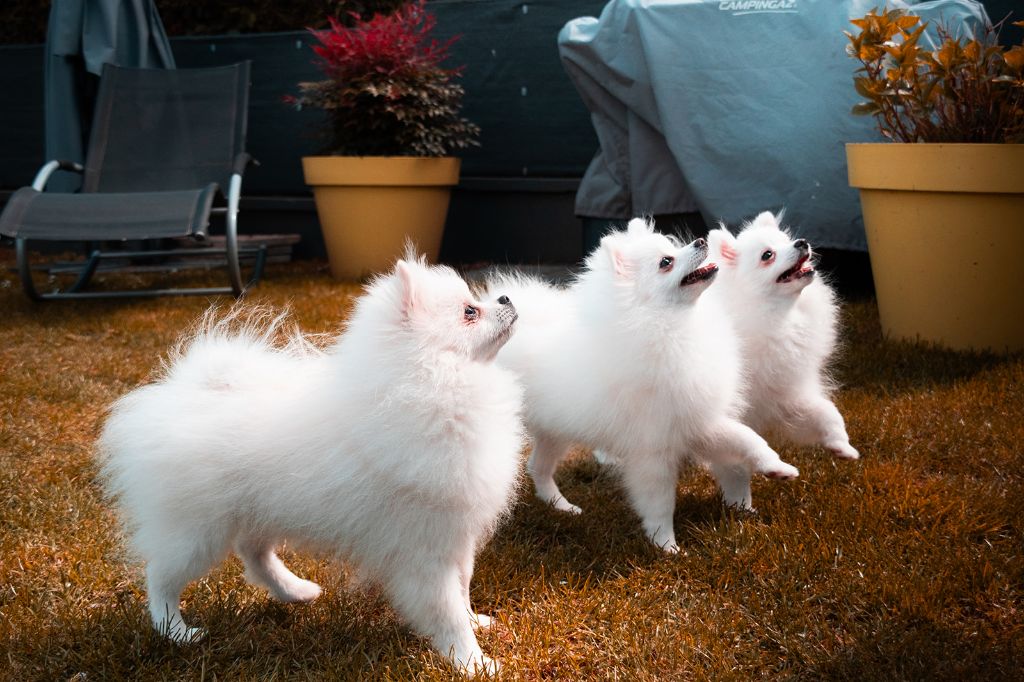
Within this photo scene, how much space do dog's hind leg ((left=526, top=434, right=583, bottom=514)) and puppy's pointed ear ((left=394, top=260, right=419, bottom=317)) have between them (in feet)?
3.29

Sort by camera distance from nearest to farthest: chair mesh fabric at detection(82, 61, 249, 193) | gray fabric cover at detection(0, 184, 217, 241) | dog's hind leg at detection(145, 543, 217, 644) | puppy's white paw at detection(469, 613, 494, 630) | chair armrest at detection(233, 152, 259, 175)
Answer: dog's hind leg at detection(145, 543, 217, 644) < puppy's white paw at detection(469, 613, 494, 630) < gray fabric cover at detection(0, 184, 217, 241) < chair armrest at detection(233, 152, 259, 175) < chair mesh fabric at detection(82, 61, 249, 193)

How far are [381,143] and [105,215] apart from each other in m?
1.81

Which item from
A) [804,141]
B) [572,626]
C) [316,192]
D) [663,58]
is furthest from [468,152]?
[572,626]

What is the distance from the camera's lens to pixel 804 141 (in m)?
4.97

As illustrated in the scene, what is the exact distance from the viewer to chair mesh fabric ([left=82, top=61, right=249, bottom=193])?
21.6ft

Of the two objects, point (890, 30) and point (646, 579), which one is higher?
point (890, 30)

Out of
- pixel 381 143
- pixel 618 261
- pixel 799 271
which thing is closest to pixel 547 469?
pixel 618 261

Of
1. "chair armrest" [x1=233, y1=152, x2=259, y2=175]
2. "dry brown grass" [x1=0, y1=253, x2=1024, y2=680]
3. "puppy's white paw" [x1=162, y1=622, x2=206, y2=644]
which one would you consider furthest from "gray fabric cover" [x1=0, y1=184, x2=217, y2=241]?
"puppy's white paw" [x1=162, y1=622, x2=206, y2=644]

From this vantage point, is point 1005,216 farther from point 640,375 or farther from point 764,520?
point 640,375

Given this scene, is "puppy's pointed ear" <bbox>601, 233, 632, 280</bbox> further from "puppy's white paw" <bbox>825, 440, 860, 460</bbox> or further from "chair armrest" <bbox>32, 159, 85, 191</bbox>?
"chair armrest" <bbox>32, 159, 85, 191</bbox>

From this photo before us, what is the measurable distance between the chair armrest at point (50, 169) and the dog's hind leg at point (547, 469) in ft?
14.1

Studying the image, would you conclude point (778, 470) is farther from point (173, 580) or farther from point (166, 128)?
point (166, 128)

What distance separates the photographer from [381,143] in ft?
21.2

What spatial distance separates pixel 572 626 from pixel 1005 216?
2.67 m
